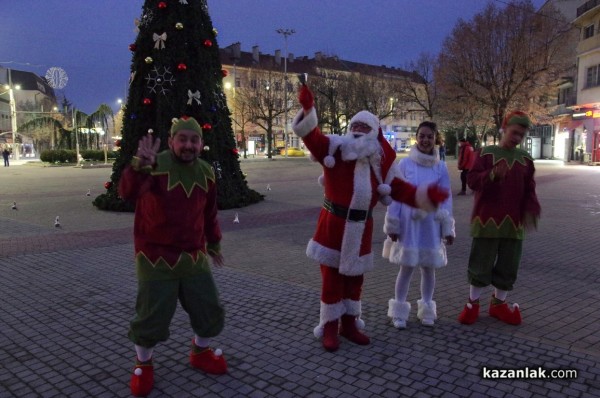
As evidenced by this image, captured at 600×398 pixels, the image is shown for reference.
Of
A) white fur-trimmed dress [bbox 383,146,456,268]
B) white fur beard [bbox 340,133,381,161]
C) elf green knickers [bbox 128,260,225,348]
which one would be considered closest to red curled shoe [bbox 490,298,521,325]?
white fur-trimmed dress [bbox 383,146,456,268]

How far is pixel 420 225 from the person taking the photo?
14.6 ft

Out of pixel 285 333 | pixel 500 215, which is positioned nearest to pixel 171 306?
pixel 285 333

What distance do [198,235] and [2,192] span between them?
1775 centimetres

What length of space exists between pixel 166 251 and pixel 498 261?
3.12 meters

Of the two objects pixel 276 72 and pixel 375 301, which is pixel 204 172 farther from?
pixel 276 72

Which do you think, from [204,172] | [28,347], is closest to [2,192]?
[28,347]

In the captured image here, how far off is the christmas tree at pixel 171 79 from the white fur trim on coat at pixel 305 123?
26.8ft

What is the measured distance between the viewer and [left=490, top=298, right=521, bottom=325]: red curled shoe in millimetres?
4543

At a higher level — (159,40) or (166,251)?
(159,40)

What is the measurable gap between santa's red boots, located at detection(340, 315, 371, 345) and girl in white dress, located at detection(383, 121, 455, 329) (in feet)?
1.53

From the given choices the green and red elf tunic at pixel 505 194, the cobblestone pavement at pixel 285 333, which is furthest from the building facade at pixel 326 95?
the green and red elf tunic at pixel 505 194

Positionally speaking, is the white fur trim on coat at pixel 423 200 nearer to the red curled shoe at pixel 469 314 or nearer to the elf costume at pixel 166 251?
the red curled shoe at pixel 469 314

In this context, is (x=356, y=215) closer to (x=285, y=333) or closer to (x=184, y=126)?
(x=285, y=333)

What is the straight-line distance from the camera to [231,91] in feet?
183
